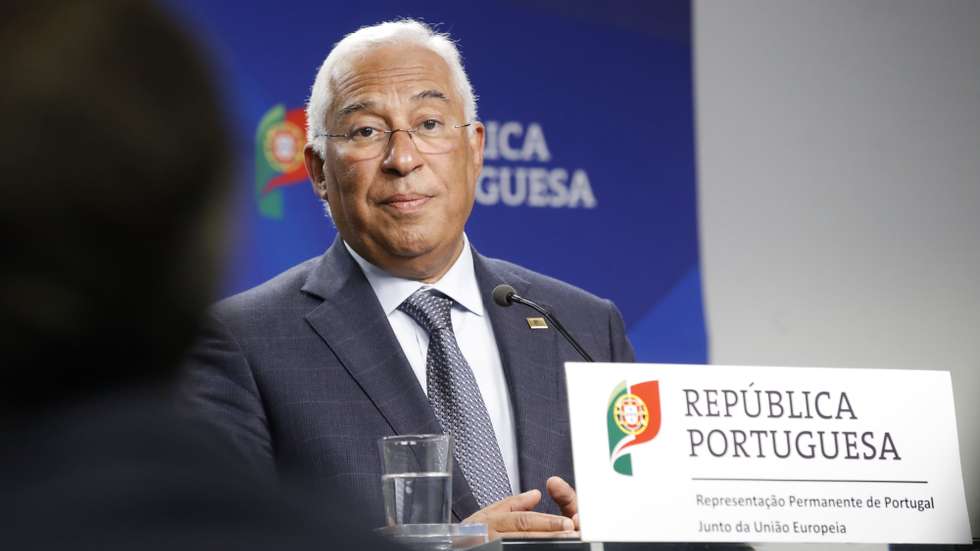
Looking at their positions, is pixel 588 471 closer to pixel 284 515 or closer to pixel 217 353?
pixel 217 353

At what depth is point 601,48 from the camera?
4.91 meters

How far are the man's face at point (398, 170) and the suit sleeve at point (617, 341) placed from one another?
42 cm

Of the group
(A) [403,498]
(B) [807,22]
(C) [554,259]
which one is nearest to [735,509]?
(A) [403,498]

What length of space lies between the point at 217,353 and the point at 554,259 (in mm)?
1973

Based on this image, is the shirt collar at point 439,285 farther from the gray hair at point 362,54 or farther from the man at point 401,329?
the gray hair at point 362,54

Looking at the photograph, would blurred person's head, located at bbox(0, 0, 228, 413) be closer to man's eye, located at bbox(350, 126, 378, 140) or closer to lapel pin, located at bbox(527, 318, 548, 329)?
lapel pin, located at bbox(527, 318, 548, 329)

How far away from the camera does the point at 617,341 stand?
333 cm

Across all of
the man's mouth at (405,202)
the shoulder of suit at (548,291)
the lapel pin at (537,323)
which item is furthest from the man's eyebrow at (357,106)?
the lapel pin at (537,323)

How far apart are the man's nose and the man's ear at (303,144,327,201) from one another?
0.73ft

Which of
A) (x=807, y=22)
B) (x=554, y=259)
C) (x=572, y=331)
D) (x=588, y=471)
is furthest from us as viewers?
(x=807, y=22)

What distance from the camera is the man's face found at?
330cm

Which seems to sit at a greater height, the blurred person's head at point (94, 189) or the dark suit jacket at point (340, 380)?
the dark suit jacket at point (340, 380)

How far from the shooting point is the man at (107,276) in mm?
557

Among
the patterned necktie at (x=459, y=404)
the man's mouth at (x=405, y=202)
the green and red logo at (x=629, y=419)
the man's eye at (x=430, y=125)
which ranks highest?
the man's eye at (x=430, y=125)
